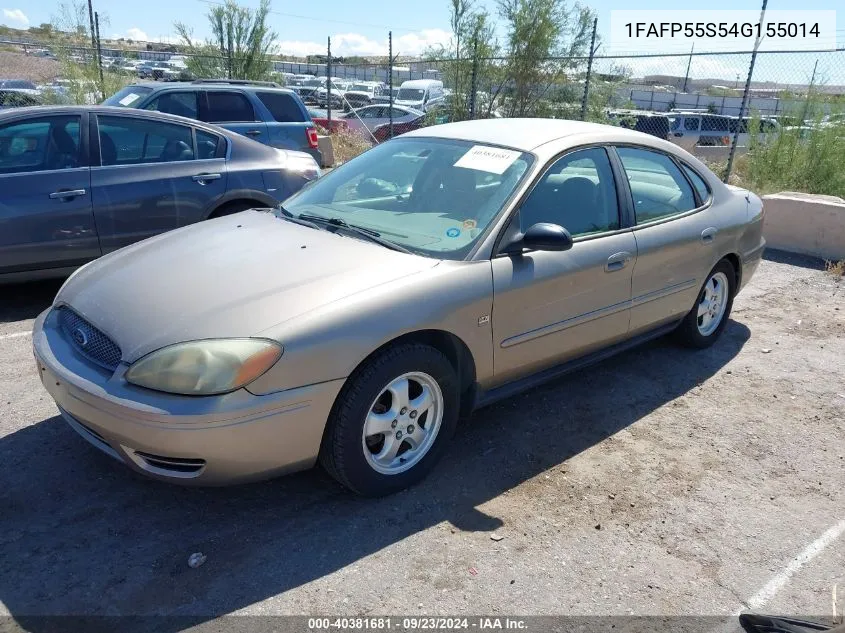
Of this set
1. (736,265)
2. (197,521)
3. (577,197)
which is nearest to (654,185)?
(577,197)

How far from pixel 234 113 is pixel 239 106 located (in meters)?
0.12

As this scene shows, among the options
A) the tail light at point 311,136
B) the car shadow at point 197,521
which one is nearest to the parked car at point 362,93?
the tail light at point 311,136

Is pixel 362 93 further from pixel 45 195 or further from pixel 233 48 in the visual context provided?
pixel 45 195

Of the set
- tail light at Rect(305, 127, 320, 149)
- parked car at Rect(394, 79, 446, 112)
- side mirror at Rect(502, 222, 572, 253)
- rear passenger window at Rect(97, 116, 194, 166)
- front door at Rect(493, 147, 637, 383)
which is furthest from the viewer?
parked car at Rect(394, 79, 446, 112)

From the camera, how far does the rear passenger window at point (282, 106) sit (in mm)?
9609

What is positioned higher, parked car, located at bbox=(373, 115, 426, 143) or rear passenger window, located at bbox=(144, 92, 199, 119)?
rear passenger window, located at bbox=(144, 92, 199, 119)

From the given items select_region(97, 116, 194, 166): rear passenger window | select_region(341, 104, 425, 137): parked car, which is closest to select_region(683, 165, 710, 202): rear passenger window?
select_region(97, 116, 194, 166): rear passenger window

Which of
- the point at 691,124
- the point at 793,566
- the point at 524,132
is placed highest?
the point at 524,132

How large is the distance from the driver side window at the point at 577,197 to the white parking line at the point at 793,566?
188 centimetres

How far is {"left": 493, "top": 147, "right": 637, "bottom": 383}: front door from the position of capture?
3467 millimetres

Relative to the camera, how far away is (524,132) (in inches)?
159

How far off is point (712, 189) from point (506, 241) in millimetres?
2260

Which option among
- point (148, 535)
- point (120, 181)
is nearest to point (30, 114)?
point (120, 181)

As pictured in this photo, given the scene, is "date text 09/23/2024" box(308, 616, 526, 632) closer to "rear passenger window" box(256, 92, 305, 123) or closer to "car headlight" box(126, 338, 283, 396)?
"car headlight" box(126, 338, 283, 396)
